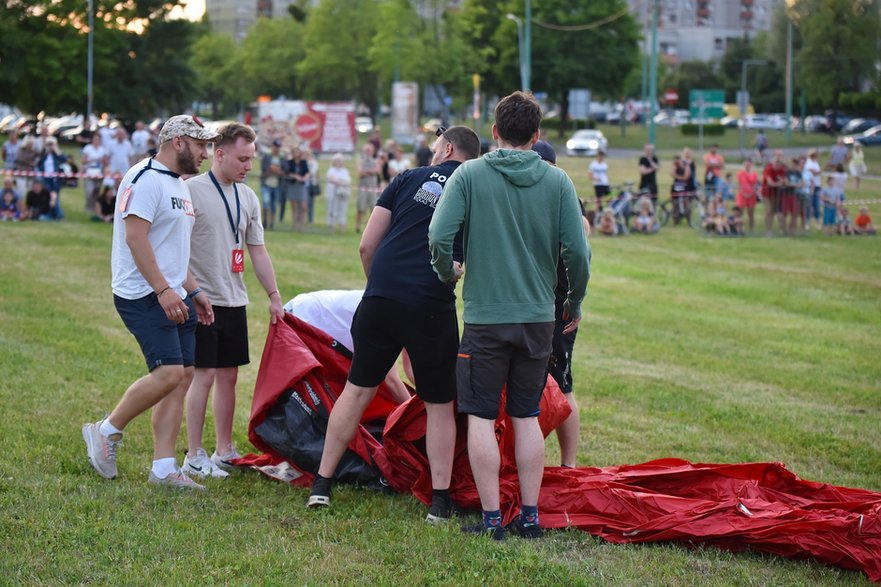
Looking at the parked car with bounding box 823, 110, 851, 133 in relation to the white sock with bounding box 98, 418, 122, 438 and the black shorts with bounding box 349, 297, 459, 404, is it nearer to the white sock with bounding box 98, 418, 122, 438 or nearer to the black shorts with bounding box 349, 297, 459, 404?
the black shorts with bounding box 349, 297, 459, 404

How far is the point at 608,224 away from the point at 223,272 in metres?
18.0

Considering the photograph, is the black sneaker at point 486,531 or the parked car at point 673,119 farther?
the parked car at point 673,119

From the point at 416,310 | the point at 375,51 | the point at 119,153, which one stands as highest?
the point at 375,51

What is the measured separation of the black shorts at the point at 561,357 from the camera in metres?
5.77

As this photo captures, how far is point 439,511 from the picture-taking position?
17.2ft

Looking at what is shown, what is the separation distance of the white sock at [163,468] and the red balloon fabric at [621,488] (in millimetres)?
510

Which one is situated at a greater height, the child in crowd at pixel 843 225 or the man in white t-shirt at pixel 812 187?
the man in white t-shirt at pixel 812 187

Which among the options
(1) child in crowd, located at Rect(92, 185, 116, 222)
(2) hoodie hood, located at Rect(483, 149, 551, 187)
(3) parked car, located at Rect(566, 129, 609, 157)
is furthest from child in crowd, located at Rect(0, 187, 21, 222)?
(3) parked car, located at Rect(566, 129, 609, 157)

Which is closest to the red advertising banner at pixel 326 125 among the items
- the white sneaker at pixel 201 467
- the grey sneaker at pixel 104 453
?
the white sneaker at pixel 201 467

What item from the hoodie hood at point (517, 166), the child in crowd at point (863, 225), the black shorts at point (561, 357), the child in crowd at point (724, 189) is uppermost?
the child in crowd at point (724, 189)

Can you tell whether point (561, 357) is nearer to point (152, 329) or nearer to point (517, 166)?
point (517, 166)

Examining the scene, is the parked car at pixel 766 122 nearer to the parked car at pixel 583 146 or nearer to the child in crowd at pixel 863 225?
the parked car at pixel 583 146

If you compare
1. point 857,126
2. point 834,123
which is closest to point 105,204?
point 834,123

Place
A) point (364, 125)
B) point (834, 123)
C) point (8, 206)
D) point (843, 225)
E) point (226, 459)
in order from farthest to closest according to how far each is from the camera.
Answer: point (364, 125) < point (834, 123) < point (843, 225) < point (8, 206) < point (226, 459)
